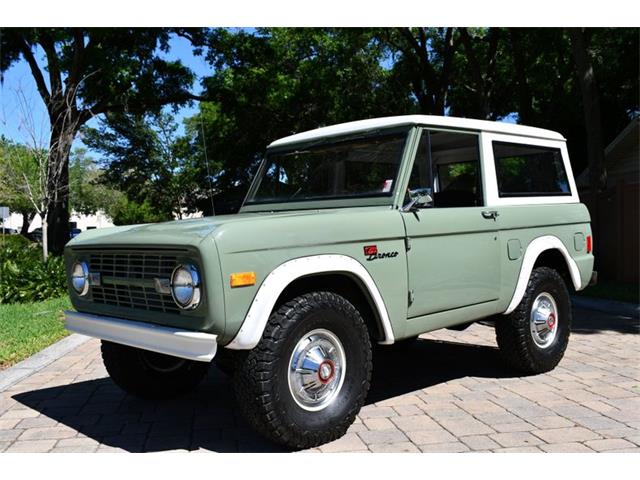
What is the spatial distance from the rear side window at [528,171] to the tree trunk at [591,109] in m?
6.99

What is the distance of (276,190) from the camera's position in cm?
488

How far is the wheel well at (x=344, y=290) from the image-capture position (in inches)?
142

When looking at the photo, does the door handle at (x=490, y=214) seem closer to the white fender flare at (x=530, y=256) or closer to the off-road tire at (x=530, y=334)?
the white fender flare at (x=530, y=256)

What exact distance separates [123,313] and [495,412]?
258cm

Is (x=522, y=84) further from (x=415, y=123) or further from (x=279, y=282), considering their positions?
(x=279, y=282)

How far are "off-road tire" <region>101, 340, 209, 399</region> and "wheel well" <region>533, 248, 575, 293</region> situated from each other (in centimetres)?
307

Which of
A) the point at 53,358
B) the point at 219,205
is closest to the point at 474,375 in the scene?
the point at 219,205

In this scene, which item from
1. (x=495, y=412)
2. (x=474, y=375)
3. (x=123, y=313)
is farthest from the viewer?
(x=474, y=375)

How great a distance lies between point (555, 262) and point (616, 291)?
5282 mm

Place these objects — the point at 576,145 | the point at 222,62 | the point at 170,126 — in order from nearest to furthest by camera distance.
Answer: the point at 222,62, the point at 576,145, the point at 170,126

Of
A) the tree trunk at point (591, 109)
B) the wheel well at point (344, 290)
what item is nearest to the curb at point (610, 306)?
the tree trunk at point (591, 109)

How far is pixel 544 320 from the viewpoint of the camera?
517cm

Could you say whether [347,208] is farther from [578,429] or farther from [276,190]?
[578,429]

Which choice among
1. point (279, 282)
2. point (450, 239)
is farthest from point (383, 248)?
point (279, 282)
